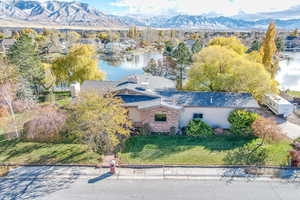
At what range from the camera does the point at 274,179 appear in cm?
1463

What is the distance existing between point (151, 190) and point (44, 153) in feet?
32.6

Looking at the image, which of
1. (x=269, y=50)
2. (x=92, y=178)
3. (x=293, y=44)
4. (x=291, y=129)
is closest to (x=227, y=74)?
(x=291, y=129)

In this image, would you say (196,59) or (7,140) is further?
(196,59)

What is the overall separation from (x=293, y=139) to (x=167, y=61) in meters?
34.2

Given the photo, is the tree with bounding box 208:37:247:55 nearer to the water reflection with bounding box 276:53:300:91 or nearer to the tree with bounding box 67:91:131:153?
the water reflection with bounding box 276:53:300:91

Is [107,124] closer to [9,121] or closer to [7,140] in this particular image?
[7,140]

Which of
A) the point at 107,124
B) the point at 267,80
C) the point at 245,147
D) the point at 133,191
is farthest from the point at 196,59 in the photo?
the point at 133,191

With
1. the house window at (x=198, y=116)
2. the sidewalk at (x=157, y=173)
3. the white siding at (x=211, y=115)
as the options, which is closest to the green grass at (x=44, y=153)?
the sidewalk at (x=157, y=173)

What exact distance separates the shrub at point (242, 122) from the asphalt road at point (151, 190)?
22.1 ft

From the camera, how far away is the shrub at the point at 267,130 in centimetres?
1880

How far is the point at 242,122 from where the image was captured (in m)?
20.5

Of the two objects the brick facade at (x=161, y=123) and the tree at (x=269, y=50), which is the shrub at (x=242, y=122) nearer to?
the brick facade at (x=161, y=123)

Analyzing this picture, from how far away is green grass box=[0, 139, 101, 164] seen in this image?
659 inches

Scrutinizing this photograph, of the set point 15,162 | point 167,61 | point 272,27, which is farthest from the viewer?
point 167,61
